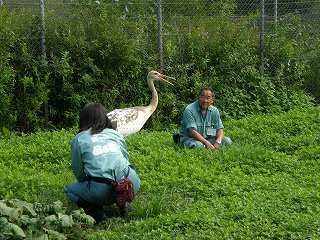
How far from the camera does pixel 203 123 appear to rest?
31.4ft

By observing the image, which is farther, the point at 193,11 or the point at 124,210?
the point at 193,11

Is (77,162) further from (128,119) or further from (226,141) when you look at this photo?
(128,119)

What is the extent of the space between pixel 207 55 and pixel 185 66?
0.61 metres

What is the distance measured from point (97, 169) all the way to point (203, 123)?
3365 mm

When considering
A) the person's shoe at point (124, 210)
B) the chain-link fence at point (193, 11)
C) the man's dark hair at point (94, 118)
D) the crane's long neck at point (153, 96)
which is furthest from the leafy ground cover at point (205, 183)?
the chain-link fence at point (193, 11)

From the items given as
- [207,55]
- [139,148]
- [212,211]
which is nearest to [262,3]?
[207,55]

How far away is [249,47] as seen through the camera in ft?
45.5

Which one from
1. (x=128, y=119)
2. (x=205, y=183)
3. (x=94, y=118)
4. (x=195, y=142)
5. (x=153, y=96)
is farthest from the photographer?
(x=153, y=96)

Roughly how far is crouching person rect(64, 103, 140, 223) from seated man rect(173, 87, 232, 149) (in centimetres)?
281

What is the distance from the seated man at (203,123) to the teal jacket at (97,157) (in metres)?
2.88

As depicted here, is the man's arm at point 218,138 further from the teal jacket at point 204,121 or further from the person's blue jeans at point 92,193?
Result: the person's blue jeans at point 92,193

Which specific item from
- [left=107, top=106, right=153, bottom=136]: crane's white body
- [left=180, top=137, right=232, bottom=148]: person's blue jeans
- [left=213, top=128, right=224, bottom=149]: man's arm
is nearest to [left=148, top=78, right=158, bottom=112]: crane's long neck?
[left=107, top=106, right=153, bottom=136]: crane's white body

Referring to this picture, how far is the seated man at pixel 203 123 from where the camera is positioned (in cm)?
945

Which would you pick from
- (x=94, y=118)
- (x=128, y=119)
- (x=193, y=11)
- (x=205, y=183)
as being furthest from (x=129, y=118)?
(x=193, y=11)
